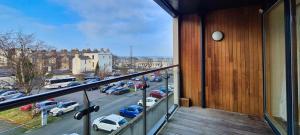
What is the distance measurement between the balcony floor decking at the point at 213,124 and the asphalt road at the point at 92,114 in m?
1.16

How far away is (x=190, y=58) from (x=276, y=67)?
1706 mm

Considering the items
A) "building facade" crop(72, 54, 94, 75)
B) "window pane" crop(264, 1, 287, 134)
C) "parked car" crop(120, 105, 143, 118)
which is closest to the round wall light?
"window pane" crop(264, 1, 287, 134)

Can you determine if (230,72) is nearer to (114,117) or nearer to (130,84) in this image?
(130,84)

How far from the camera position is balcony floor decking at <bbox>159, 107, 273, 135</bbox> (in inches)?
109

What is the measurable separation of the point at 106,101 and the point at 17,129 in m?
0.76

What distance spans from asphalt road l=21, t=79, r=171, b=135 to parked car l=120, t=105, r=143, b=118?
0.04 metres

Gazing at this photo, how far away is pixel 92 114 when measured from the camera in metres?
1.30

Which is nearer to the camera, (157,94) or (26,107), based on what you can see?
(26,107)

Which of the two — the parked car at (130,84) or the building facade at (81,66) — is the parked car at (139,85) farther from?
the building facade at (81,66)

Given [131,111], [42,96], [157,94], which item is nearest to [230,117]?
[157,94]

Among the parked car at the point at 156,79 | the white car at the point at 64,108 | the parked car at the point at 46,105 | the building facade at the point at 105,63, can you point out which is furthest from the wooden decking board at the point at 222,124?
the building facade at the point at 105,63

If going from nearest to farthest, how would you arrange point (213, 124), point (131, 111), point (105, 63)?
point (131, 111) → point (213, 124) → point (105, 63)

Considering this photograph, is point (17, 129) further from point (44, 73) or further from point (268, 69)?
point (44, 73)

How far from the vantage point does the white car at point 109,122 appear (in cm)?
141
